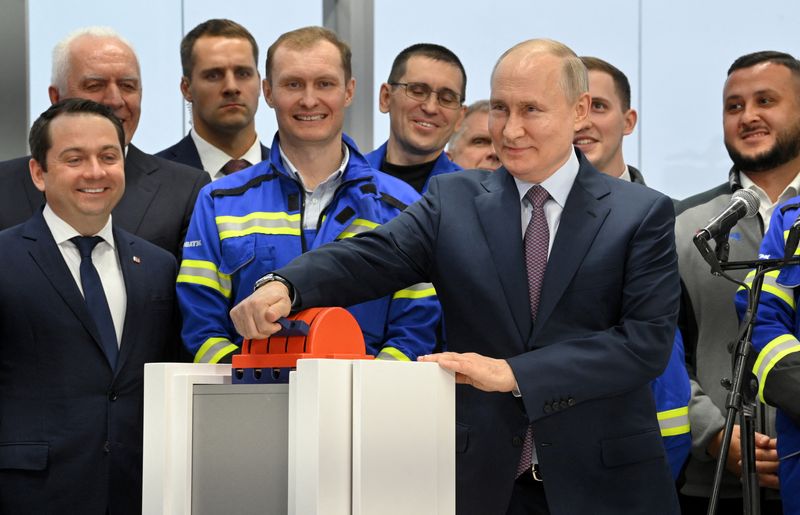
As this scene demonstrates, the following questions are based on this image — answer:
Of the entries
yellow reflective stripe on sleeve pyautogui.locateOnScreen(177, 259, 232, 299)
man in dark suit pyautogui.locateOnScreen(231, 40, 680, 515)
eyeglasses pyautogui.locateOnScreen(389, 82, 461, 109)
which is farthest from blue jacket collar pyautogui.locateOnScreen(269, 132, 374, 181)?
eyeglasses pyautogui.locateOnScreen(389, 82, 461, 109)

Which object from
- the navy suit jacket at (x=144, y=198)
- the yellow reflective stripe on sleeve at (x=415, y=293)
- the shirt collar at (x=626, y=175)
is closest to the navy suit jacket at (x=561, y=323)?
the yellow reflective stripe on sleeve at (x=415, y=293)

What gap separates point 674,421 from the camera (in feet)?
10.2

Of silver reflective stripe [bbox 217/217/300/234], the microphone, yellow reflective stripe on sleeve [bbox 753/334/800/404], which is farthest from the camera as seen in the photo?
silver reflective stripe [bbox 217/217/300/234]

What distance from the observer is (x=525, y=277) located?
7.50 ft

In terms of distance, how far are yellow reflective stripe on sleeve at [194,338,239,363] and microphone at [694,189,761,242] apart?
1.19 meters

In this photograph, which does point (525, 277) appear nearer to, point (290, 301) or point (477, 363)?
point (477, 363)

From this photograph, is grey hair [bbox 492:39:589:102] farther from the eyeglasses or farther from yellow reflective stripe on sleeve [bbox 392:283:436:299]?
the eyeglasses

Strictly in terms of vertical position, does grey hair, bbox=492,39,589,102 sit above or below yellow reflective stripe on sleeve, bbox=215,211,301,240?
above

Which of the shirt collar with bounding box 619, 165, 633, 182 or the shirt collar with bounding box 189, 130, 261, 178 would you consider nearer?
the shirt collar with bounding box 619, 165, 633, 182

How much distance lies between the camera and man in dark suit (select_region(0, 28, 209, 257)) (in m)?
3.33

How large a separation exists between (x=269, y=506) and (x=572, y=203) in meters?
0.96

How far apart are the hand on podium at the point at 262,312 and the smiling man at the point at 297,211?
2.62 feet

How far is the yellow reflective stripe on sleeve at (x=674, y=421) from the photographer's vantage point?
310cm

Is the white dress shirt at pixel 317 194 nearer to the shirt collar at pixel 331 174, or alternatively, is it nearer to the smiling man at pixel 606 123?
the shirt collar at pixel 331 174
